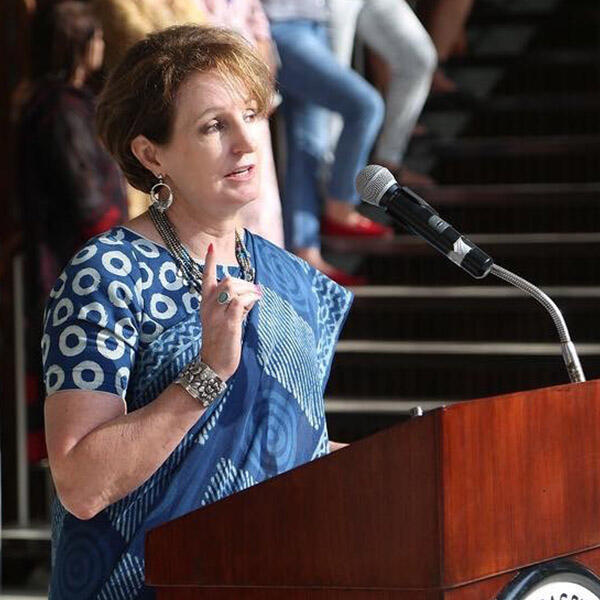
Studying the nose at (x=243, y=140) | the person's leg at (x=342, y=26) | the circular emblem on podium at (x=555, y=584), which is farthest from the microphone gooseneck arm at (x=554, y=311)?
the person's leg at (x=342, y=26)

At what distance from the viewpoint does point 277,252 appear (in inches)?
88.0

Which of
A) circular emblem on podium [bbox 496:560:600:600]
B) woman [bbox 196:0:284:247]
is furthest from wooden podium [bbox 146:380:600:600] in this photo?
woman [bbox 196:0:284:247]

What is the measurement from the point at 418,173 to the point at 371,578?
4.84 metres

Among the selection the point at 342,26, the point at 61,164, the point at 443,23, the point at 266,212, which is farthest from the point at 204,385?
the point at 443,23

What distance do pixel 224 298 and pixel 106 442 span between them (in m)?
0.22

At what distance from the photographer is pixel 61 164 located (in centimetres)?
439

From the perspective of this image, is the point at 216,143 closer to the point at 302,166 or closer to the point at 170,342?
the point at 170,342

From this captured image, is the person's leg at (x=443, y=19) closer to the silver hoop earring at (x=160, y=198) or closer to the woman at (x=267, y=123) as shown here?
the woman at (x=267, y=123)

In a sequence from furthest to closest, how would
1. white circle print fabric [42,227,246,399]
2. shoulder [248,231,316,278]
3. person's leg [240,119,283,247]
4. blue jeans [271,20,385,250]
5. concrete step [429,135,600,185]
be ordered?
concrete step [429,135,600,185] → blue jeans [271,20,385,250] → person's leg [240,119,283,247] → shoulder [248,231,316,278] → white circle print fabric [42,227,246,399]

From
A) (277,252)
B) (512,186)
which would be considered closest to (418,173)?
(512,186)

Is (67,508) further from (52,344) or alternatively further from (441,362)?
(441,362)

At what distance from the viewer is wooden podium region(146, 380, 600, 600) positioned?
1626 mm

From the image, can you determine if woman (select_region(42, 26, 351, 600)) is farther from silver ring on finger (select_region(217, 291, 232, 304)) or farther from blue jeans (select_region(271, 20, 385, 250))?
blue jeans (select_region(271, 20, 385, 250))

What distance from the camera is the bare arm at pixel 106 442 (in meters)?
1.82
